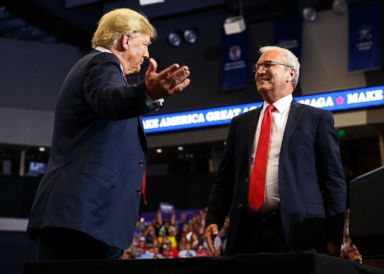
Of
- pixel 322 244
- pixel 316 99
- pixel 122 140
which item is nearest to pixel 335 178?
pixel 322 244

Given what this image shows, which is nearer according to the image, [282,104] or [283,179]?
[283,179]

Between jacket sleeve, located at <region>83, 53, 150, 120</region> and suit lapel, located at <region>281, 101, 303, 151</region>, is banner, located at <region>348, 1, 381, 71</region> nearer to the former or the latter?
suit lapel, located at <region>281, 101, 303, 151</region>

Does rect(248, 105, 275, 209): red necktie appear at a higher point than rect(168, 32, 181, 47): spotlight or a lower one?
lower

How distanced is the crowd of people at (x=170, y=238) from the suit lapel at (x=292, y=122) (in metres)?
7.26

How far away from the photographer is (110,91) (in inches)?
67.2

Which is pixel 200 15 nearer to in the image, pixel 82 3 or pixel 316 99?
pixel 82 3

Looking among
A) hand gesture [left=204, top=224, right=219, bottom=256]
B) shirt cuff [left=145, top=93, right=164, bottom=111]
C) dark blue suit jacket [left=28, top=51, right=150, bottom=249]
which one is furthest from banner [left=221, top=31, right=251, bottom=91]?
shirt cuff [left=145, top=93, right=164, bottom=111]

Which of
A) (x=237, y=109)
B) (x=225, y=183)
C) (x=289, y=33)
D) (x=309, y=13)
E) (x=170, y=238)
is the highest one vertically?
(x=309, y=13)

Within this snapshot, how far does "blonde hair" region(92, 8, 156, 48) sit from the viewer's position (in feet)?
6.72

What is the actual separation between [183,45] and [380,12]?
164 inches

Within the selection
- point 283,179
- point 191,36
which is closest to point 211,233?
point 283,179

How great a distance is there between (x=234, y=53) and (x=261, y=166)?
9203 millimetres

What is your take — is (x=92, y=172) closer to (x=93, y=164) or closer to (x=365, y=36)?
(x=93, y=164)

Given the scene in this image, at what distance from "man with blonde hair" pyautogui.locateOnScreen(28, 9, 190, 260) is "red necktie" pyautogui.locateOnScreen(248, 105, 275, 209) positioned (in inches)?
25.7
